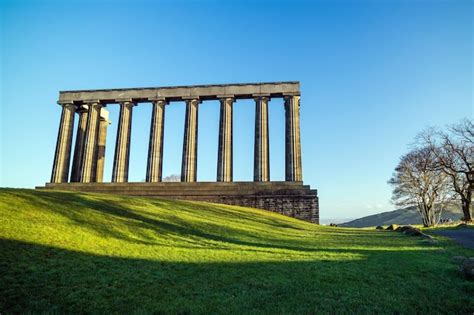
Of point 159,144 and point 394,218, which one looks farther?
point 394,218

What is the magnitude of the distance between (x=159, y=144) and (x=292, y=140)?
17.3 metres

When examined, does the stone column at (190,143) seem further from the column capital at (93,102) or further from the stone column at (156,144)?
the column capital at (93,102)

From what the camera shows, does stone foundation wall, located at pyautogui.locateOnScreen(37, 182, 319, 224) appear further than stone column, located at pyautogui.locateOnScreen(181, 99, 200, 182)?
No

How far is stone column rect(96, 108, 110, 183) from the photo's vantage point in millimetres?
44112

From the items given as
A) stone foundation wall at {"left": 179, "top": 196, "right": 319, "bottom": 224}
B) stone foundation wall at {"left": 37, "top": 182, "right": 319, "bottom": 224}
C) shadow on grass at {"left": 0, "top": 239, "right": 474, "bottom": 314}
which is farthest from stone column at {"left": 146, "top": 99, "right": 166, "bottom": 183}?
shadow on grass at {"left": 0, "top": 239, "right": 474, "bottom": 314}

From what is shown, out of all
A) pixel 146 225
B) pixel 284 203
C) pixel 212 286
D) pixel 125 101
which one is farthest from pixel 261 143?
pixel 212 286

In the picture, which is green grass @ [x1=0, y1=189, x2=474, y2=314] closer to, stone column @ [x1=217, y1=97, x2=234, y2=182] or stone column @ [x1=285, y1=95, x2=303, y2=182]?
stone column @ [x1=285, y1=95, x2=303, y2=182]

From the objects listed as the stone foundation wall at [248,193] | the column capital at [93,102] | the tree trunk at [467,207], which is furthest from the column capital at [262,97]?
the tree trunk at [467,207]

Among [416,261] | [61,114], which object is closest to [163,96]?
[61,114]

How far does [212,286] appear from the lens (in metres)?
7.14

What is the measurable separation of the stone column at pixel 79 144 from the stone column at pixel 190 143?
16.1 meters

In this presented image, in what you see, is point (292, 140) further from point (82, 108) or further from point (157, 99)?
point (82, 108)

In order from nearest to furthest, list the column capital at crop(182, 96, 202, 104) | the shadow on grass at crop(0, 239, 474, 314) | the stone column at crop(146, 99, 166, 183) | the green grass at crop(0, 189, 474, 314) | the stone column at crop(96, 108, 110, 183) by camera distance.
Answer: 1. the shadow on grass at crop(0, 239, 474, 314)
2. the green grass at crop(0, 189, 474, 314)
3. the stone column at crop(146, 99, 166, 183)
4. the column capital at crop(182, 96, 202, 104)
5. the stone column at crop(96, 108, 110, 183)

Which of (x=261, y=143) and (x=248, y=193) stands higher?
(x=261, y=143)
